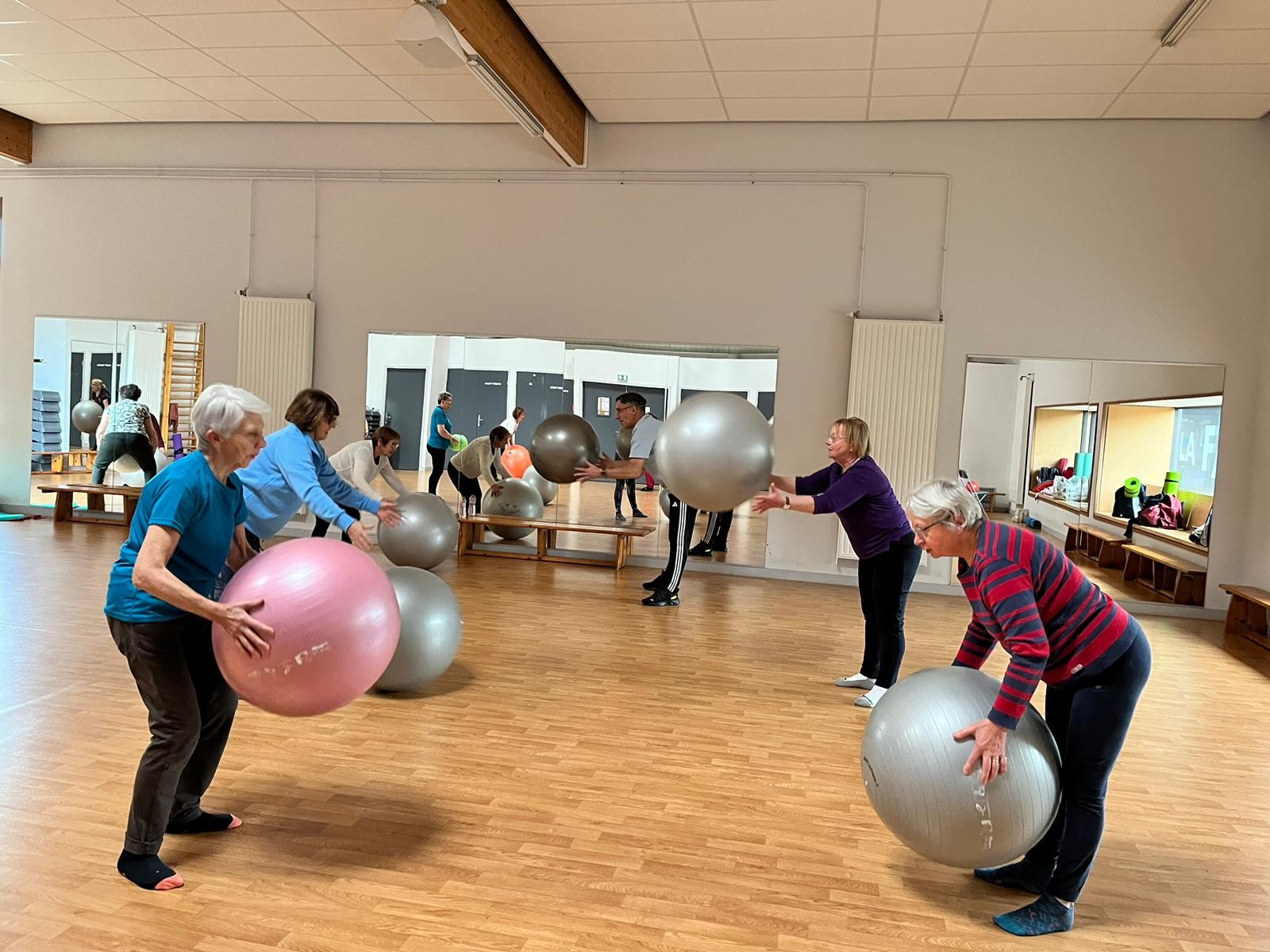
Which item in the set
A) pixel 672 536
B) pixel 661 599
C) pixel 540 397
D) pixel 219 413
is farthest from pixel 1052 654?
pixel 540 397

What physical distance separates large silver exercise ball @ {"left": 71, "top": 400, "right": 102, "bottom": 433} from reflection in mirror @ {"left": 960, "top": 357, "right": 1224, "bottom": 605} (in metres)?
7.73

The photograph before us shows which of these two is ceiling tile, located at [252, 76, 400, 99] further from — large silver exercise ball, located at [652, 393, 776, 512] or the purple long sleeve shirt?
the purple long sleeve shirt

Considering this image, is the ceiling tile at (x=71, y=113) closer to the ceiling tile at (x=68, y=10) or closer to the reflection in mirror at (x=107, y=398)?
the reflection in mirror at (x=107, y=398)

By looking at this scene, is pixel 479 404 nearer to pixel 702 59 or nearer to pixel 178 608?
pixel 702 59

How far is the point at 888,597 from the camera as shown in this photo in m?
Result: 4.44

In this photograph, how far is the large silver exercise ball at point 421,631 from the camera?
407 centimetres

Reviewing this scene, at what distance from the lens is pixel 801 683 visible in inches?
189

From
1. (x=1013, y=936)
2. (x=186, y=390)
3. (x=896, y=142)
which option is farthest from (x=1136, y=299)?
(x=186, y=390)

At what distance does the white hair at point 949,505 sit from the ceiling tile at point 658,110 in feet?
18.3

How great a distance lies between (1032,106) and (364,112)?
5.25 meters

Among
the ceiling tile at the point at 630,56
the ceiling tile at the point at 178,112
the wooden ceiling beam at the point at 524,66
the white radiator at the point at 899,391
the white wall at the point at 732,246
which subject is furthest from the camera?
the ceiling tile at the point at 178,112

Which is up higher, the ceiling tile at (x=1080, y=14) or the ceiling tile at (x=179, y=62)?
the ceiling tile at (x=1080, y=14)

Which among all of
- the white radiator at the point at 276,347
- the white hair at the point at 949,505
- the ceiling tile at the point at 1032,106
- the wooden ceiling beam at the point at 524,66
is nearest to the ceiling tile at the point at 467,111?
the wooden ceiling beam at the point at 524,66

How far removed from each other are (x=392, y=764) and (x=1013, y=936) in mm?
2084
